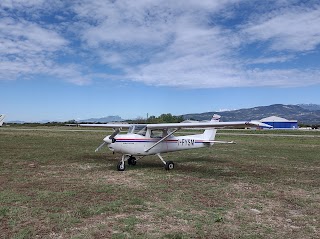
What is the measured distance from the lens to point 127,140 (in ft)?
46.4

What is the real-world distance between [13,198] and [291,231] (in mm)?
7204

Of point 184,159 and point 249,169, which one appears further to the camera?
point 184,159

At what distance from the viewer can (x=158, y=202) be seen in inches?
337

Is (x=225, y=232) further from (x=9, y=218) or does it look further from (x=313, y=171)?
(x=313, y=171)

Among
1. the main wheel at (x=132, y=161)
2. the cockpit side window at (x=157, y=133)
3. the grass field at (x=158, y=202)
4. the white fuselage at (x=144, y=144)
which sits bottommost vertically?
the grass field at (x=158, y=202)

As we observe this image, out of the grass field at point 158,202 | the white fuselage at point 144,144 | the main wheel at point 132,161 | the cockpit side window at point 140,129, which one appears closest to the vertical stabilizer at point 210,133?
the white fuselage at point 144,144

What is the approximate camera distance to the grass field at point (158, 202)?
21.0ft

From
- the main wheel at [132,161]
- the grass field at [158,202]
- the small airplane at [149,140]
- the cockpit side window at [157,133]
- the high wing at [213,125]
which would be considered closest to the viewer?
the grass field at [158,202]

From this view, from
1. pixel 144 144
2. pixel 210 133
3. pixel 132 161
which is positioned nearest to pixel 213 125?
pixel 144 144

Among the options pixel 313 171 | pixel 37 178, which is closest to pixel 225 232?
pixel 37 178

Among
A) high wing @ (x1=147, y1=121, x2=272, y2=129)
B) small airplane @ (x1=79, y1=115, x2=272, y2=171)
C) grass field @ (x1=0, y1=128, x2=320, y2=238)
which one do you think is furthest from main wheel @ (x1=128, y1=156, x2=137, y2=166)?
high wing @ (x1=147, y1=121, x2=272, y2=129)

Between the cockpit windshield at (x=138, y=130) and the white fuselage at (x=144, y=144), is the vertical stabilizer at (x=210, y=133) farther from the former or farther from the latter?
the cockpit windshield at (x=138, y=130)

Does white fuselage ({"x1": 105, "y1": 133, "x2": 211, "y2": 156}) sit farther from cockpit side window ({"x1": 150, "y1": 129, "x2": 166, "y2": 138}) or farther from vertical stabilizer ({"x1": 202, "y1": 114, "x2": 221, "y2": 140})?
vertical stabilizer ({"x1": 202, "y1": 114, "x2": 221, "y2": 140})

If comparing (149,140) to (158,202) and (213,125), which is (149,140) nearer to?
(213,125)
